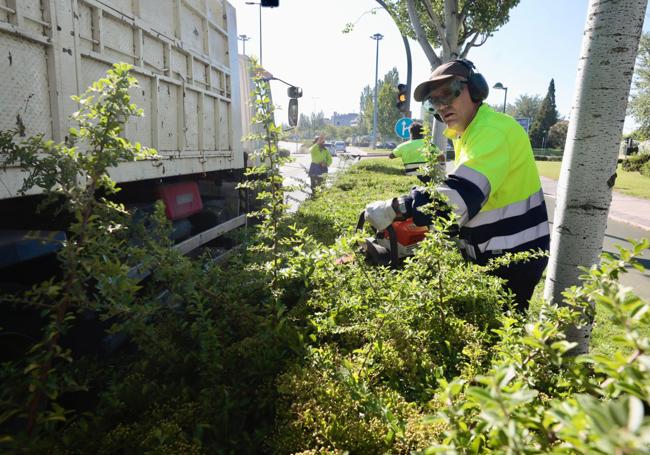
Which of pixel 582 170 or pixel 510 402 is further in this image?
pixel 582 170

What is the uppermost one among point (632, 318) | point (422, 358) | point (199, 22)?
point (199, 22)

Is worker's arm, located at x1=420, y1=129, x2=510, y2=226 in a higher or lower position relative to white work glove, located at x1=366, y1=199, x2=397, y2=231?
higher

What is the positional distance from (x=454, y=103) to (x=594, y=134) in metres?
0.93

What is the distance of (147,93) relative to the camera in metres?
4.33

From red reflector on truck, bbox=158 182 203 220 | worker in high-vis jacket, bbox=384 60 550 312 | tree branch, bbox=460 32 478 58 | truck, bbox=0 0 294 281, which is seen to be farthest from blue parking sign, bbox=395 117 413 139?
worker in high-vis jacket, bbox=384 60 550 312

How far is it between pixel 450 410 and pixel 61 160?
1.72 meters

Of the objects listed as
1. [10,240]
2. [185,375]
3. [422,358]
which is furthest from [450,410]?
[10,240]

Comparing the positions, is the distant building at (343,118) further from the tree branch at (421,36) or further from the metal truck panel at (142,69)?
the metal truck panel at (142,69)

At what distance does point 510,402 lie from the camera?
75 centimetres

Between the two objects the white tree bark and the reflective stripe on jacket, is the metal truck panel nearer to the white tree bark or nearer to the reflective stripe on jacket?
the reflective stripe on jacket

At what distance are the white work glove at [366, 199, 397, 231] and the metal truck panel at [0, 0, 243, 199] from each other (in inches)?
85.5

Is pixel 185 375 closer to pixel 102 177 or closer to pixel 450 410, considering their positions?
pixel 102 177

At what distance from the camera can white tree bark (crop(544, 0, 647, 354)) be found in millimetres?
2016

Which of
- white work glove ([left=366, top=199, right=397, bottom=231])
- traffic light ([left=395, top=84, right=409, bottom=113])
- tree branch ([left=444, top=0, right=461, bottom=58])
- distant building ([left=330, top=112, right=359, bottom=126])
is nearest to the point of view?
white work glove ([left=366, top=199, right=397, bottom=231])
